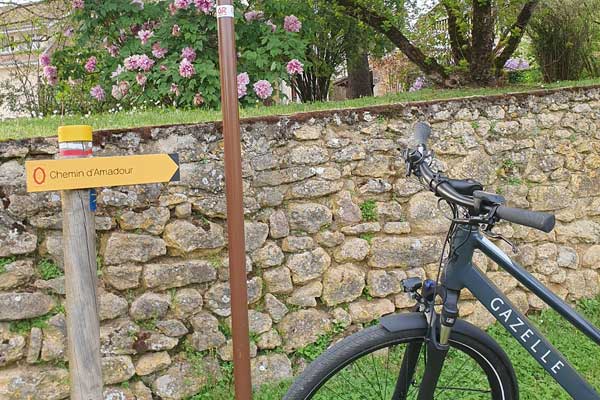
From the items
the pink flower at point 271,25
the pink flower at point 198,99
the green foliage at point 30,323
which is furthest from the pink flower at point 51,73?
the green foliage at point 30,323

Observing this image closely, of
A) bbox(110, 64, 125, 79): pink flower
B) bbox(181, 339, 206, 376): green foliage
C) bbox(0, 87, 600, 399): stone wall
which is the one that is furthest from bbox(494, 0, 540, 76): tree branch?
bbox(181, 339, 206, 376): green foliage

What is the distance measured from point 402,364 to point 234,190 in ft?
2.81

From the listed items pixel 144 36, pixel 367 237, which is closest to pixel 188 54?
pixel 144 36

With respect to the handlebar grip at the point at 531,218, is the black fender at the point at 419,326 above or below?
below

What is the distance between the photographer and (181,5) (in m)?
4.00

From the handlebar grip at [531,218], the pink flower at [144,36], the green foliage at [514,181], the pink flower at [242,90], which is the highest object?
the pink flower at [144,36]

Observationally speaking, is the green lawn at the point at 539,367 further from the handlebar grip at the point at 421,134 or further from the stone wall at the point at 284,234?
the handlebar grip at the point at 421,134

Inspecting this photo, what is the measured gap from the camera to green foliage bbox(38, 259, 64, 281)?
258cm

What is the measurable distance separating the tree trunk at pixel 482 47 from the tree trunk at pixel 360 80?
2.24 m

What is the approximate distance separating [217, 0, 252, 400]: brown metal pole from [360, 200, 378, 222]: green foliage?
1.26m

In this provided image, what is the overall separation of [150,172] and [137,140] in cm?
84

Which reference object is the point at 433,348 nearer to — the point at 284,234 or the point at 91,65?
the point at 284,234

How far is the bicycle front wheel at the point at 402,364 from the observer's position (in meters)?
1.78

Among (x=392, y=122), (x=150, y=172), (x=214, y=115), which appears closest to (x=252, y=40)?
(x=214, y=115)
